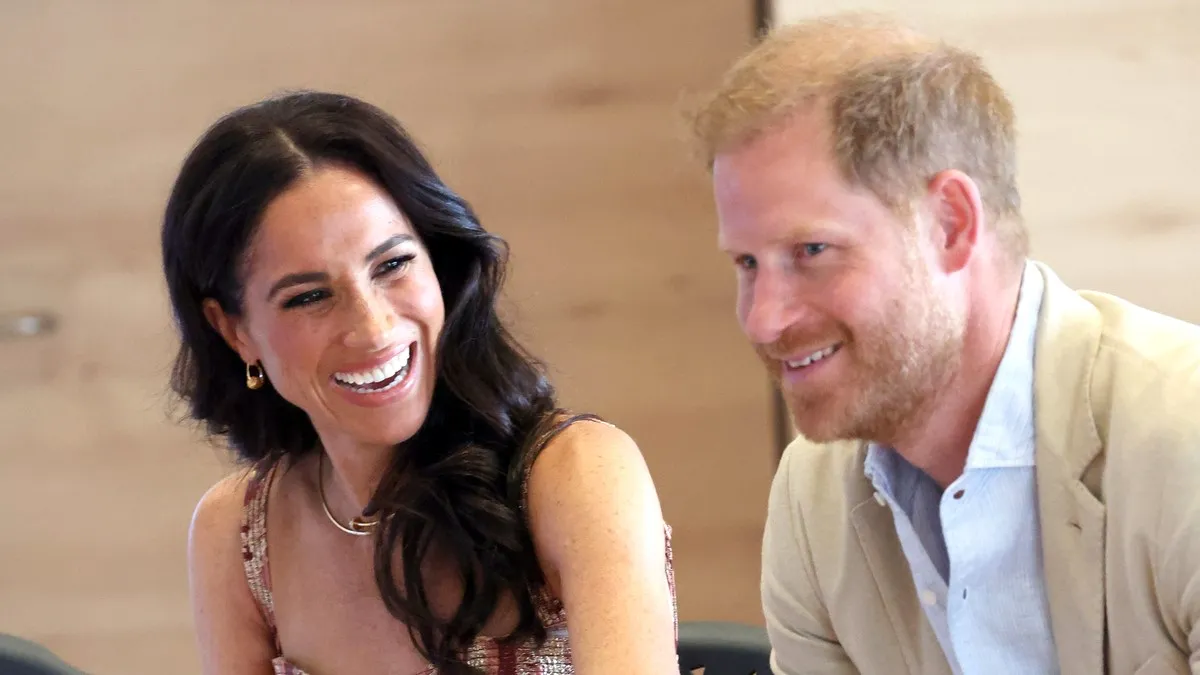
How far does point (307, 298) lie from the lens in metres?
1.33

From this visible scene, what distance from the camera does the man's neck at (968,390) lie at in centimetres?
118

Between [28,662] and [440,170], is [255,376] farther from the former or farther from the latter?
[440,170]

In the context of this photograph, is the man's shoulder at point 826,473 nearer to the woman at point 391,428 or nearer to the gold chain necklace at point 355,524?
the woman at point 391,428

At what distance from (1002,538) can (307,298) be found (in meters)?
0.80

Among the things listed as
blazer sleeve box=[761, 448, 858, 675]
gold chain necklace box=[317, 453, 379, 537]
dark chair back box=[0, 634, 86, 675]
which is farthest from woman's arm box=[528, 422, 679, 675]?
dark chair back box=[0, 634, 86, 675]

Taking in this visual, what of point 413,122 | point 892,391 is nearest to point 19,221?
point 413,122

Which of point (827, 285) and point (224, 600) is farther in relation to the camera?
point (224, 600)

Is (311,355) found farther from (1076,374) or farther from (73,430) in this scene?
(73,430)

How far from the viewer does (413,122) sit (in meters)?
2.37

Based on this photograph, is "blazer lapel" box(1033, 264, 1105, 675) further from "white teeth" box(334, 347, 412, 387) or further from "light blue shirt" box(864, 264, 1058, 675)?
"white teeth" box(334, 347, 412, 387)

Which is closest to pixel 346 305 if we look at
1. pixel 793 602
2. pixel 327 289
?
pixel 327 289

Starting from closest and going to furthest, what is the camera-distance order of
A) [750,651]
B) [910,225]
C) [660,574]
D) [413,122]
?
[910,225]
[660,574]
[750,651]
[413,122]

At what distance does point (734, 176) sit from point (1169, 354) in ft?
1.48

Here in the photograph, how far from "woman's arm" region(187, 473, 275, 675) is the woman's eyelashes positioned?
43 cm
